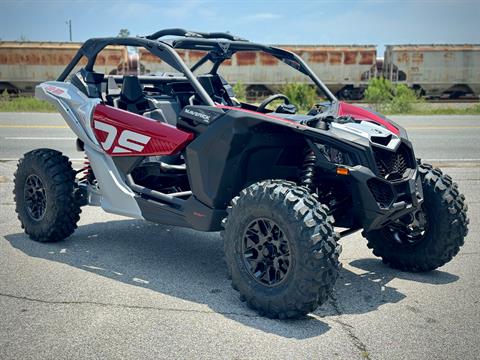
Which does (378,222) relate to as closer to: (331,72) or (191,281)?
(191,281)

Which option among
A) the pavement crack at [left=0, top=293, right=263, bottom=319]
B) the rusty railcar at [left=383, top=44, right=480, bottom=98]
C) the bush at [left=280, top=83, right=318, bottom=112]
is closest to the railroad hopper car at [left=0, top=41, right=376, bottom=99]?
the rusty railcar at [left=383, top=44, right=480, bottom=98]

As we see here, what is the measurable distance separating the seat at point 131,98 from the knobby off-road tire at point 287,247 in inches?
70.4

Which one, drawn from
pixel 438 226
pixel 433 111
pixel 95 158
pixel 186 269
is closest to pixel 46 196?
pixel 95 158

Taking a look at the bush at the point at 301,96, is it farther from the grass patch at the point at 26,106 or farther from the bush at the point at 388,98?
the grass patch at the point at 26,106

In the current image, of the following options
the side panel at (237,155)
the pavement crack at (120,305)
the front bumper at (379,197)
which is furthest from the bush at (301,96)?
the pavement crack at (120,305)

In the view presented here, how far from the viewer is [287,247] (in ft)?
13.9

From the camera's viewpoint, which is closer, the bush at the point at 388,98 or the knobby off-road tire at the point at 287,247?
the knobby off-road tire at the point at 287,247

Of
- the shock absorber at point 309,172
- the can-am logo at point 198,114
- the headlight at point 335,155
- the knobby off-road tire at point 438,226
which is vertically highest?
the can-am logo at point 198,114

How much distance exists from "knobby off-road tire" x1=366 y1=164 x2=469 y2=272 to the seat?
8.37 feet

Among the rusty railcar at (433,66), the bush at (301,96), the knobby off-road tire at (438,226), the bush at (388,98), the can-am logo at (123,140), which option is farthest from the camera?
the rusty railcar at (433,66)

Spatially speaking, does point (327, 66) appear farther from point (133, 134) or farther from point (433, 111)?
point (133, 134)

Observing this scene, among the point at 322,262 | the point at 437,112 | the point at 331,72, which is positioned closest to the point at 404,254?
the point at 322,262

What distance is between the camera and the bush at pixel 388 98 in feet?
80.5

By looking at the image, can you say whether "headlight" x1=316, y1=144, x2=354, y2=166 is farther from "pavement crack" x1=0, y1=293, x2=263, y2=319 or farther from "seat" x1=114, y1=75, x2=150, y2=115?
"seat" x1=114, y1=75, x2=150, y2=115
